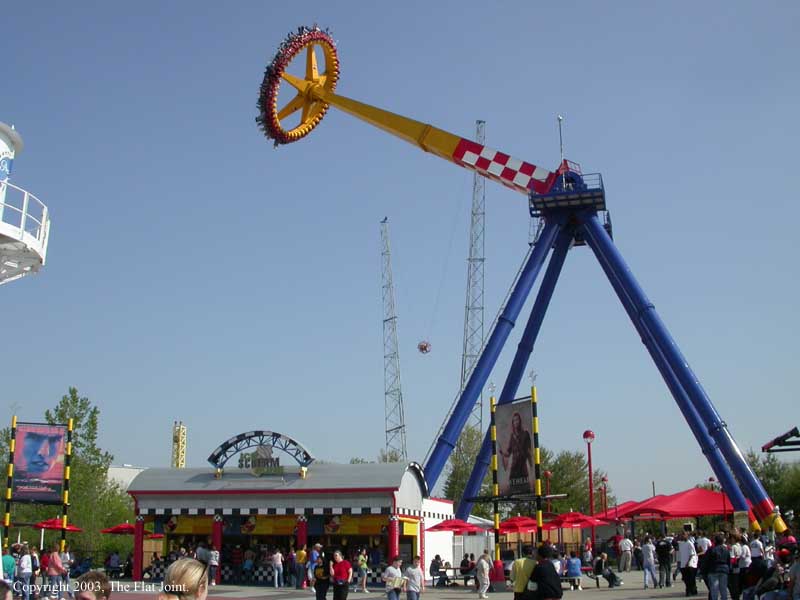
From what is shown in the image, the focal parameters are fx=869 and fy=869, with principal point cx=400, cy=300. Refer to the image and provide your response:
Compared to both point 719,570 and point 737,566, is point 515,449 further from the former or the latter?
point 719,570

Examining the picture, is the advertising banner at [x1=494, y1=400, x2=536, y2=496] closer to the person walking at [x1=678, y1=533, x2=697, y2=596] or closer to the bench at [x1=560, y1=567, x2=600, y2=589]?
the person walking at [x1=678, y1=533, x2=697, y2=596]

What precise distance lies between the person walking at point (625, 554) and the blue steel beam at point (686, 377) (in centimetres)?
507

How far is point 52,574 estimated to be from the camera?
2033cm

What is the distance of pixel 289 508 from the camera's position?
3209 centimetres

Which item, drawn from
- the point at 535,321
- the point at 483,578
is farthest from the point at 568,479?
the point at 483,578

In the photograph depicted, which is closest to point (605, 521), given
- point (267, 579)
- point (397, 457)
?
point (267, 579)

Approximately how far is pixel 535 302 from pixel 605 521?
10.6m

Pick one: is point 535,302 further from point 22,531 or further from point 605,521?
point 22,531

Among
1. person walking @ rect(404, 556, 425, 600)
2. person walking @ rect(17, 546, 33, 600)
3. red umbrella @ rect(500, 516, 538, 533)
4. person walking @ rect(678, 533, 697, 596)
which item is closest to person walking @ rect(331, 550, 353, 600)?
person walking @ rect(404, 556, 425, 600)

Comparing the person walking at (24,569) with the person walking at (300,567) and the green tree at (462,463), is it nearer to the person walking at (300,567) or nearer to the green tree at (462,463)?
the person walking at (300,567)

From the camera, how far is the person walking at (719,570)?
18.7 m

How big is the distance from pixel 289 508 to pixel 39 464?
11.5 m

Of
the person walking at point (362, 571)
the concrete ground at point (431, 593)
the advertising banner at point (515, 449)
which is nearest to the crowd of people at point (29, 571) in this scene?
A: the concrete ground at point (431, 593)

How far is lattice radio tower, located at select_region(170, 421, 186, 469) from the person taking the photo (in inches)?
4001
